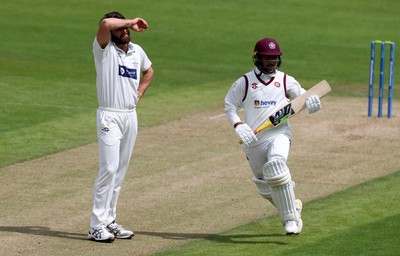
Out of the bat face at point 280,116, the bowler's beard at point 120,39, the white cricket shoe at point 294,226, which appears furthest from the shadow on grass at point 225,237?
the bowler's beard at point 120,39

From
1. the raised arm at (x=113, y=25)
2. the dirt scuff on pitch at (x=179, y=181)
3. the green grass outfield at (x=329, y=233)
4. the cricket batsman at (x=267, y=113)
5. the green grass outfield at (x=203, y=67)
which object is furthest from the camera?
the green grass outfield at (x=203, y=67)

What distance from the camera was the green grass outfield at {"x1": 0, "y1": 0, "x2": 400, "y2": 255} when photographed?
13.9m

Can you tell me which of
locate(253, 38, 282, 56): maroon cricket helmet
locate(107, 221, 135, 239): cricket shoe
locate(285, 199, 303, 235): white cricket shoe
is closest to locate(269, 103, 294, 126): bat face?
locate(253, 38, 282, 56): maroon cricket helmet

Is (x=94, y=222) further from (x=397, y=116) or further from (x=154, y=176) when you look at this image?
(x=397, y=116)

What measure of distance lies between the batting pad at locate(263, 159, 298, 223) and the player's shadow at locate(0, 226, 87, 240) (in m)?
2.23

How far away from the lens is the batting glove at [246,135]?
13414mm

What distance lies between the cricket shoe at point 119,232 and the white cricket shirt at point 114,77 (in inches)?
54.0

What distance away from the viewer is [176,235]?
1375 cm

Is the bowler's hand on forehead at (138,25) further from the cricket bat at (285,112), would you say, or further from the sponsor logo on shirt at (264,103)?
the cricket bat at (285,112)

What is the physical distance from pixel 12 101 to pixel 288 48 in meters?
9.48

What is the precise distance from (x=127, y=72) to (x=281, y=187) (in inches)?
86.0

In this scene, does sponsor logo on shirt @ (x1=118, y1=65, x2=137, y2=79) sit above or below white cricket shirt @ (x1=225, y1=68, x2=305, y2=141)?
above

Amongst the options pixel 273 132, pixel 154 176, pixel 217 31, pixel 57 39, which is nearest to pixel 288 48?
pixel 217 31

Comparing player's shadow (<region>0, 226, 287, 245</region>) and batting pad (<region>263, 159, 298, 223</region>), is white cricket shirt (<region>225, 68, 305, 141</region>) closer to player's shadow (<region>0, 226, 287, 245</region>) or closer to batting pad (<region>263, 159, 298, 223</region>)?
batting pad (<region>263, 159, 298, 223</region>)
